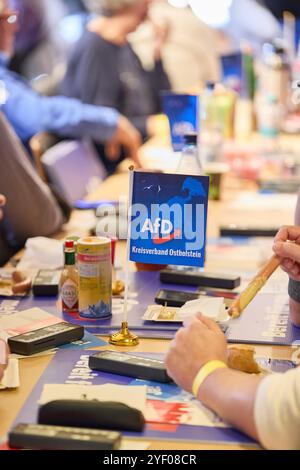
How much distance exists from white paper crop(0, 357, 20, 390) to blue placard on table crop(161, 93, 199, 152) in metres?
1.54

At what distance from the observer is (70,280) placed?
1727 millimetres

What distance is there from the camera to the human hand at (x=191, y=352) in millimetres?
1274

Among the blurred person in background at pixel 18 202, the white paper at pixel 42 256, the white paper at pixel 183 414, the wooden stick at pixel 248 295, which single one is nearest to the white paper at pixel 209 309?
the wooden stick at pixel 248 295

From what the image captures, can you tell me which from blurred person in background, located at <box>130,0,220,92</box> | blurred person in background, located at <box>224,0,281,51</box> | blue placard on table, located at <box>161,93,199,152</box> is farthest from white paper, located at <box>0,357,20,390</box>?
blurred person in background, located at <box>130,0,220,92</box>

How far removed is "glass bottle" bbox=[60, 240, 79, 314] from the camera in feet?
5.66

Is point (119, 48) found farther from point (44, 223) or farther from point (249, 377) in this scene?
point (249, 377)

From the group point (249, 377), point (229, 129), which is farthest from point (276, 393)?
point (229, 129)

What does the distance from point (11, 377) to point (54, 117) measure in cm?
262

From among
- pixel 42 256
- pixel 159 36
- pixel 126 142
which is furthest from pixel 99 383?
pixel 159 36

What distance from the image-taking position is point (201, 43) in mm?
8188

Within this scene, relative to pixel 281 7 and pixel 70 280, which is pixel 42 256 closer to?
pixel 70 280

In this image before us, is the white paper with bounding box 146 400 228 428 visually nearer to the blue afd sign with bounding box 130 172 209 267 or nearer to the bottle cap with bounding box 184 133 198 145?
the blue afd sign with bounding box 130 172 209 267

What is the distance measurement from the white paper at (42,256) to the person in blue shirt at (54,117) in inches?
57.6

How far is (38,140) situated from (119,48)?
4.22ft
